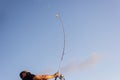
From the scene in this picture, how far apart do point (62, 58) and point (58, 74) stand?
150cm

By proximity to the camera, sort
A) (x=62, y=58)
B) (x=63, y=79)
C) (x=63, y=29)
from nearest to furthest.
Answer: (x=63, y=79)
(x=62, y=58)
(x=63, y=29)

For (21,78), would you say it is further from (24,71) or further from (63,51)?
(63,51)

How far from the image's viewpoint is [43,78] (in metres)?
16.3

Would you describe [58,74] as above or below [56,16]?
below

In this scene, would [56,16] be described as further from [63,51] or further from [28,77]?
[28,77]

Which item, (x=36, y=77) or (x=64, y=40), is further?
(x=64, y=40)

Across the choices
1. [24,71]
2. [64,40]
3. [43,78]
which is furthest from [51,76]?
[64,40]

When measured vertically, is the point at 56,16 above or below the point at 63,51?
above

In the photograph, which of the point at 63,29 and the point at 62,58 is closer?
the point at 62,58

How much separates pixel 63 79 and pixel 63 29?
409 centimetres

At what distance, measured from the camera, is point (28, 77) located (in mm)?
16250

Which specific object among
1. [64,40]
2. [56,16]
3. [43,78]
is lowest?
[43,78]

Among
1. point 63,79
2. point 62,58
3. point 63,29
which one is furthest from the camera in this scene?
point 63,29

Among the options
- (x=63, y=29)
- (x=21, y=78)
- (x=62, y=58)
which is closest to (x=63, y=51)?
(x=62, y=58)
